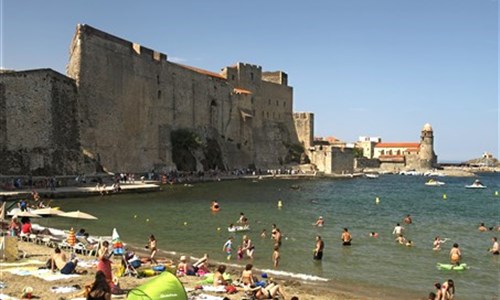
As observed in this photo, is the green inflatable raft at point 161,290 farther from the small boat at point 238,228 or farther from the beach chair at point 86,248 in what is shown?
the small boat at point 238,228

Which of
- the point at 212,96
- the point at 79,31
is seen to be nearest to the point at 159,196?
the point at 79,31

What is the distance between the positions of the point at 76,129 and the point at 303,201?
17859mm

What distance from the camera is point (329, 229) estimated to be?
82.1 feet

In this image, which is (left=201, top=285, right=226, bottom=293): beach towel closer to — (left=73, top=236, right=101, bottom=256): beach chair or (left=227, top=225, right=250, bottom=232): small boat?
(left=73, top=236, right=101, bottom=256): beach chair

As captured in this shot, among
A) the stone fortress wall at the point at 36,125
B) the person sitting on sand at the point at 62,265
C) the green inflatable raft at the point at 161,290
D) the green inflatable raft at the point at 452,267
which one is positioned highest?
the stone fortress wall at the point at 36,125

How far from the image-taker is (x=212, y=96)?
65188 millimetres

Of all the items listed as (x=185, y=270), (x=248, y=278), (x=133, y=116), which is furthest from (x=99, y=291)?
(x=133, y=116)

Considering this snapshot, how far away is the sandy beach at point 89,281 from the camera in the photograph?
1114 centimetres

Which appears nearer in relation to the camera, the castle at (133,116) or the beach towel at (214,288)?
the beach towel at (214,288)

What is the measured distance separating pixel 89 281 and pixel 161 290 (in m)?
4.35

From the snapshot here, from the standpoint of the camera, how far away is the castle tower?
10375 cm

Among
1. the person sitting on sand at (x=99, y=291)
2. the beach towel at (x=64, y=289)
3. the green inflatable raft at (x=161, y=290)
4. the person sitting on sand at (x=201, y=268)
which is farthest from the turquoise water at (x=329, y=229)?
the person sitting on sand at (x=99, y=291)

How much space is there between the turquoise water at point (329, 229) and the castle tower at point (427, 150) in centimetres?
6359

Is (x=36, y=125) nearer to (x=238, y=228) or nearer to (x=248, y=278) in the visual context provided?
(x=238, y=228)
